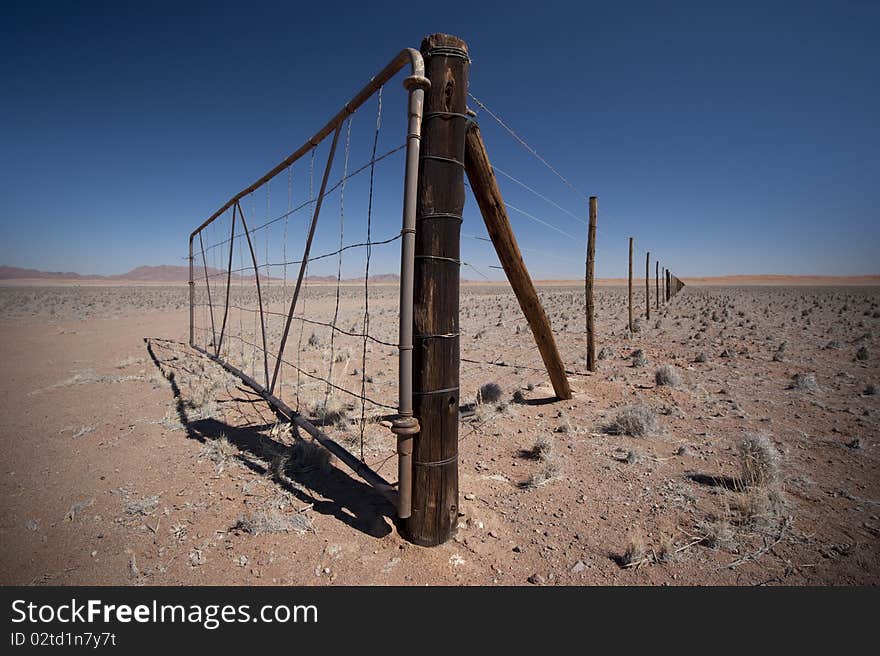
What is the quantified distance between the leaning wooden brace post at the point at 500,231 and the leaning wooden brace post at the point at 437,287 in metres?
1.25

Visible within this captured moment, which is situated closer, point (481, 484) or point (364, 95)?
point (364, 95)

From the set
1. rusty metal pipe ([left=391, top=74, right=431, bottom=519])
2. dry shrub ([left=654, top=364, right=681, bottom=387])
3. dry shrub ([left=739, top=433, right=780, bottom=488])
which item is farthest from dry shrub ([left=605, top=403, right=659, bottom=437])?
rusty metal pipe ([left=391, top=74, right=431, bottom=519])

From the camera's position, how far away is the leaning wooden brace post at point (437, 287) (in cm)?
249

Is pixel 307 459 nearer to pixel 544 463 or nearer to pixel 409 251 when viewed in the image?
pixel 544 463

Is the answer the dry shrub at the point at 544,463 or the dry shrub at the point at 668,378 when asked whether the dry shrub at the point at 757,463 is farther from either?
the dry shrub at the point at 668,378

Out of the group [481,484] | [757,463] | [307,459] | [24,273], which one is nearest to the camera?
[757,463]

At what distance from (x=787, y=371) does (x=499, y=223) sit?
6674mm

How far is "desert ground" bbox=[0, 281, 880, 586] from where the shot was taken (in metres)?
2.45

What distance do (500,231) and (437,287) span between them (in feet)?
6.48

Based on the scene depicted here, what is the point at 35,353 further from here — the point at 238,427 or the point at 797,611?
the point at 797,611

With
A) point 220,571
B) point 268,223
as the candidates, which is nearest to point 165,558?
point 220,571

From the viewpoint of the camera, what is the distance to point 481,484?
3525mm

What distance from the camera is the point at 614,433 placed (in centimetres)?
462

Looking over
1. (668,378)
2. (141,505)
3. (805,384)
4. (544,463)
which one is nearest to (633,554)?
(544,463)
